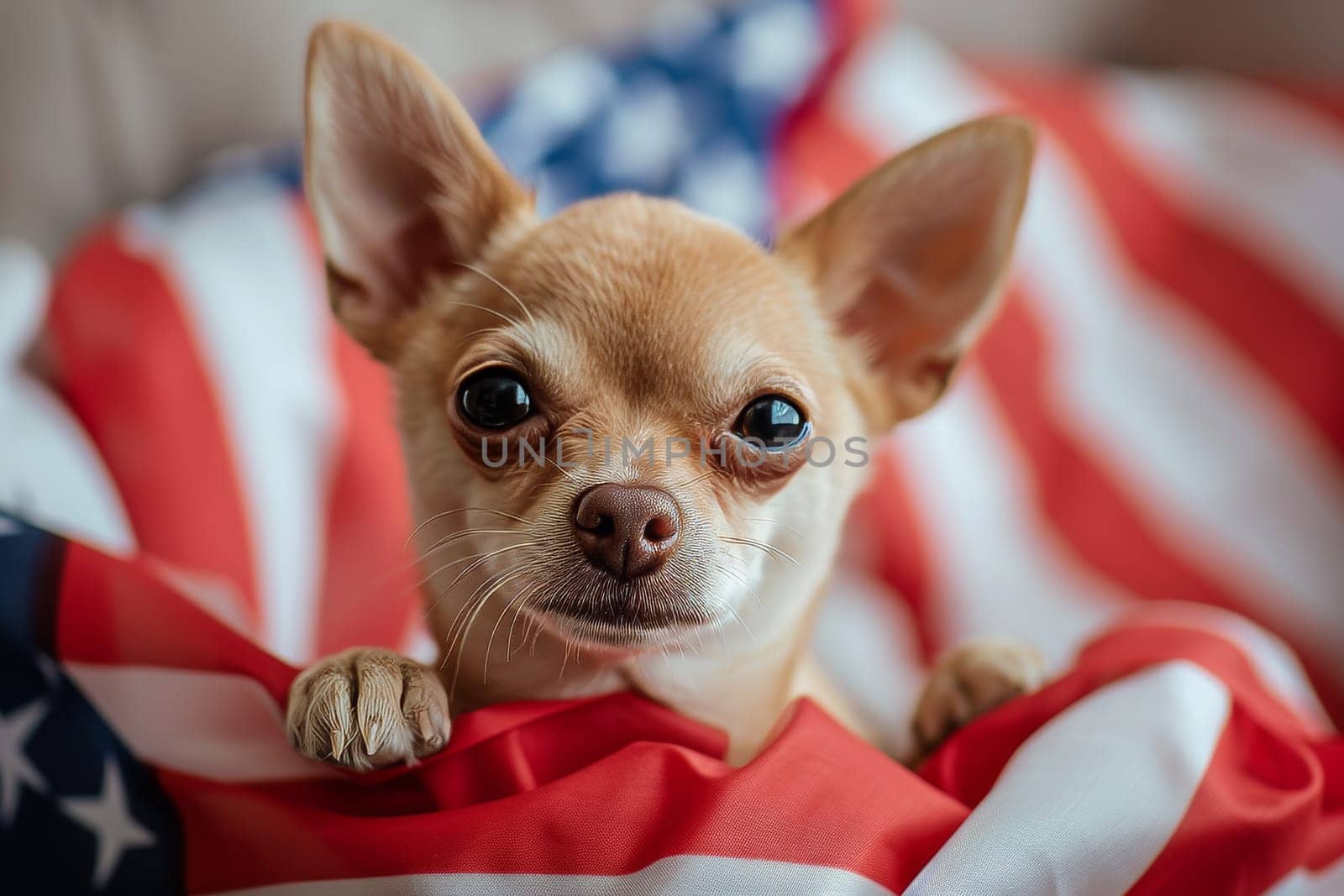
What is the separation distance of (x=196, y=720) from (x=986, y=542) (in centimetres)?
132

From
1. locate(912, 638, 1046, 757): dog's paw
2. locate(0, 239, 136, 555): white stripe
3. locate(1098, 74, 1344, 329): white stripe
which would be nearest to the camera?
locate(912, 638, 1046, 757): dog's paw

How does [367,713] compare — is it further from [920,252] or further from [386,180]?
[920,252]

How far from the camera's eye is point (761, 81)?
1863mm

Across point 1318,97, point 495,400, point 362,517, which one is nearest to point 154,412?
point 362,517

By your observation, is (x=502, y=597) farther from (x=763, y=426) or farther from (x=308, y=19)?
(x=308, y=19)

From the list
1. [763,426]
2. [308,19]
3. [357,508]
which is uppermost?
[308,19]

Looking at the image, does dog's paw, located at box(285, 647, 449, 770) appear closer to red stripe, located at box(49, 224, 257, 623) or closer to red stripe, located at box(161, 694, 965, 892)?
red stripe, located at box(161, 694, 965, 892)

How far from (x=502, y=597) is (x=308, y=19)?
1288 mm

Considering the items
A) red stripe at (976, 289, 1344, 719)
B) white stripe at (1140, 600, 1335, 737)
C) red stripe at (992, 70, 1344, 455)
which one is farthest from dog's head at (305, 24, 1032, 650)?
red stripe at (992, 70, 1344, 455)

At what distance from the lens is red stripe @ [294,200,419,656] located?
1.38 metres

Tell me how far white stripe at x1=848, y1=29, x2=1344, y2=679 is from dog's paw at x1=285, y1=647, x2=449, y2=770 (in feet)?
4.56

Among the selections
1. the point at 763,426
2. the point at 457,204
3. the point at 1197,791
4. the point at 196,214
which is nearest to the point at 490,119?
the point at 196,214

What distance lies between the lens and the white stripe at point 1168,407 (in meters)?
1.75

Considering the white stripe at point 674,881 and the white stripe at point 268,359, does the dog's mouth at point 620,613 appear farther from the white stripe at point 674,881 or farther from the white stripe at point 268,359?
the white stripe at point 268,359
